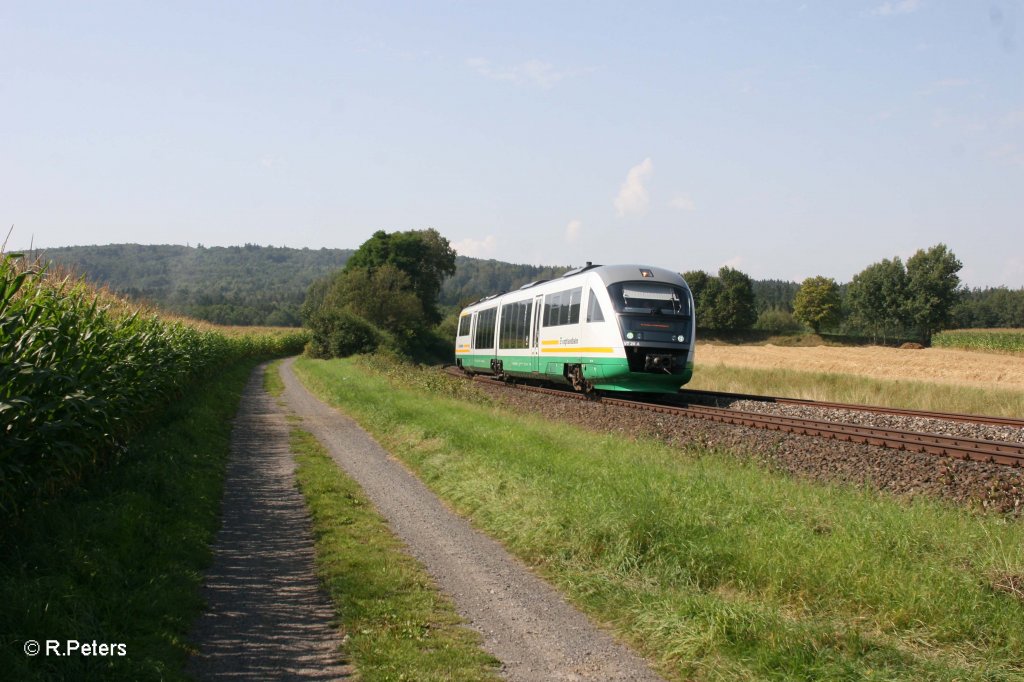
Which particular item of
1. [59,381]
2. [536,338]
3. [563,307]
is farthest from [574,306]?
[59,381]

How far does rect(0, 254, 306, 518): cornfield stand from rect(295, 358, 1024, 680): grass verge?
436 centimetres

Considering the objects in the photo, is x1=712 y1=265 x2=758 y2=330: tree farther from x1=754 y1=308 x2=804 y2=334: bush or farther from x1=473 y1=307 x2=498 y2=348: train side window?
x1=473 y1=307 x2=498 y2=348: train side window

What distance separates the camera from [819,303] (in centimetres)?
10350

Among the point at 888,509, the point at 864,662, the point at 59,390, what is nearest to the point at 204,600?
the point at 59,390

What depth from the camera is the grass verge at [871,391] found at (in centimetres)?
2039

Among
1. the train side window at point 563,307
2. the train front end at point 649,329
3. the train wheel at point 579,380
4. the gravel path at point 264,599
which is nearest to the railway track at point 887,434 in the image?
the train front end at point 649,329

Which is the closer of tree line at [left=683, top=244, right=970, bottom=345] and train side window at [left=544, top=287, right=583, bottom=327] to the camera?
train side window at [left=544, top=287, right=583, bottom=327]

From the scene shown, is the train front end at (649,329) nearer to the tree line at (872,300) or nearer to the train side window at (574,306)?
the train side window at (574,306)

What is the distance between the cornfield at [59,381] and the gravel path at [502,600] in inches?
135

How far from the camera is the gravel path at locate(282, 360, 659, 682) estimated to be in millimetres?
5078

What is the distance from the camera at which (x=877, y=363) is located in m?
40.0

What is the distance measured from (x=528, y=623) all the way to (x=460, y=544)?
231cm

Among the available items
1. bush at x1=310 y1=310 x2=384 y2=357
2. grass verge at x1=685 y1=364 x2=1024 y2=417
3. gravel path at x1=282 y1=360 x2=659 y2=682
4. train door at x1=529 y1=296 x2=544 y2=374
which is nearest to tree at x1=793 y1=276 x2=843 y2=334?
bush at x1=310 y1=310 x2=384 y2=357

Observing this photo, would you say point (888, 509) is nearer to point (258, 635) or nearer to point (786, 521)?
point (786, 521)
